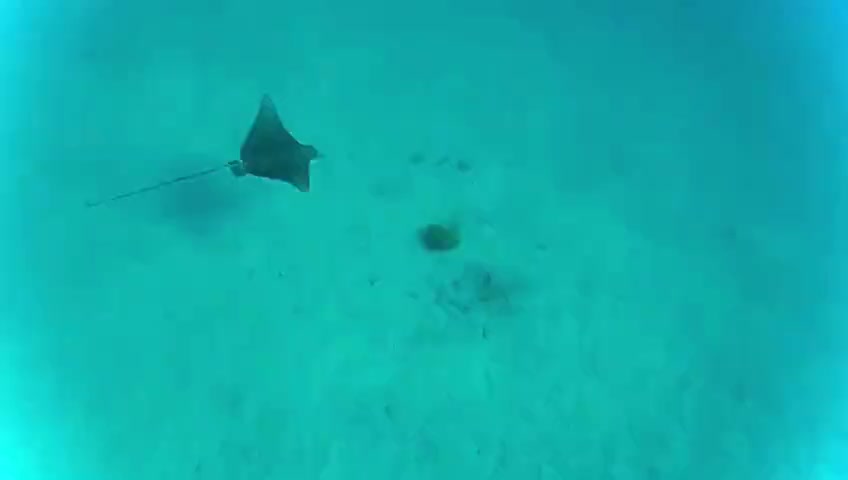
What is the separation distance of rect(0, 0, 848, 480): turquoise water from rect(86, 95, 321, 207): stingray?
0.18 metres

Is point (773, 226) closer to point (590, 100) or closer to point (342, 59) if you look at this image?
point (590, 100)

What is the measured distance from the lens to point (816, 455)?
3.29 m

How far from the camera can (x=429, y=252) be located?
361cm

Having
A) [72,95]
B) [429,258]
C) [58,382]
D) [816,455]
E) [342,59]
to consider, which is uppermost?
[342,59]

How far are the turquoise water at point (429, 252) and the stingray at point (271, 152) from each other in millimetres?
178

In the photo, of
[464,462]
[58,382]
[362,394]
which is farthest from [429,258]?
[58,382]

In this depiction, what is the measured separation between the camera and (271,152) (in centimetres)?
347

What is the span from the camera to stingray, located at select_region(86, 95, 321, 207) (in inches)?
137

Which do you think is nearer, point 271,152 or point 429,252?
point 271,152

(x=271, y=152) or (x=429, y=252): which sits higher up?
(x=271, y=152)

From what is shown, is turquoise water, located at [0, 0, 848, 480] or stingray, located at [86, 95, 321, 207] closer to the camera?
turquoise water, located at [0, 0, 848, 480]

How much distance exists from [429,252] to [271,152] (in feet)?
2.65

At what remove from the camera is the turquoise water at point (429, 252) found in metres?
3.30

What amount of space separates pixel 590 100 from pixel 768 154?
86 centimetres
